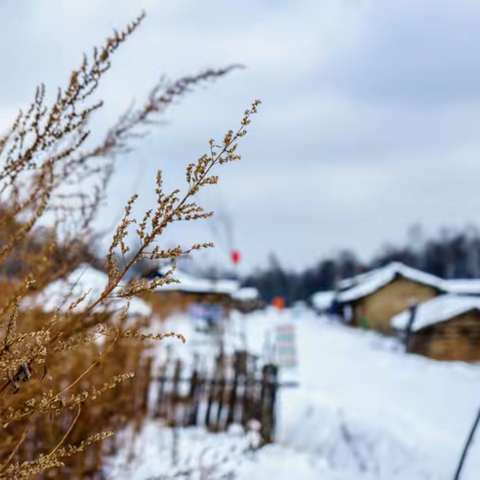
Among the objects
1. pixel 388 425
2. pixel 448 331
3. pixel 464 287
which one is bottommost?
pixel 388 425

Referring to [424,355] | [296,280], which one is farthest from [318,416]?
[296,280]

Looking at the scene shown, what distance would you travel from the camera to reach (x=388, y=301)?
1706 inches

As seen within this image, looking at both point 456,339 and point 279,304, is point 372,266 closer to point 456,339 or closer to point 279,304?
point 279,304

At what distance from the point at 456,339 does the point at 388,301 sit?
16.8 metres

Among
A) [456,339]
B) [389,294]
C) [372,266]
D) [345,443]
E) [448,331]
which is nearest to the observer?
[345,443]

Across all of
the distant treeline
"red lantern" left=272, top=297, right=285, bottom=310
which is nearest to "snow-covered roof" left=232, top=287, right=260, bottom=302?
the distant treeline

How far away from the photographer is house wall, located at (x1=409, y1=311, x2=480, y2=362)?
85.8ft

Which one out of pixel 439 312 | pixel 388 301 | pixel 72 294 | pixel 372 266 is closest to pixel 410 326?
pixel 439 312

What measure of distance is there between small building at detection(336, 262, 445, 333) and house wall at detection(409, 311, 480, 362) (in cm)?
1142

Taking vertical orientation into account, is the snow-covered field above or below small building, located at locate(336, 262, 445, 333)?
below

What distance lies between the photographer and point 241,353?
10758 mm

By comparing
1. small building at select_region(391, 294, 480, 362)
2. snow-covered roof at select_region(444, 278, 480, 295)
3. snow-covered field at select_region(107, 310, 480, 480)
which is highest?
snow-covered roof at select_region(444, 278, 480, 295)

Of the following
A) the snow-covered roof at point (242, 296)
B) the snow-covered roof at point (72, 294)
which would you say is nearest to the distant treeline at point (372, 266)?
the snow-covered roof at point (242, 296)

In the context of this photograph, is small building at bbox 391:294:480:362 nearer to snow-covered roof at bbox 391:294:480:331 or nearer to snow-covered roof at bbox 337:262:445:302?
snow-covered roof at bbox 391:294:480:331
